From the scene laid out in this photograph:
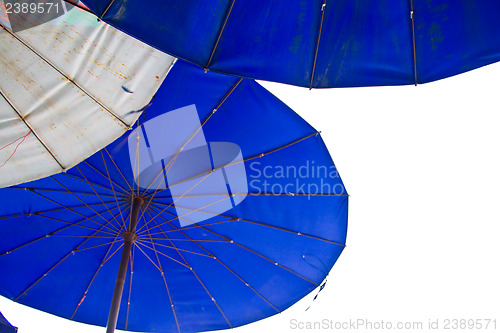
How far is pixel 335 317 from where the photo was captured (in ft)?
25.0

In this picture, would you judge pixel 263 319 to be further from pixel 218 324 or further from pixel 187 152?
pixel 187 152

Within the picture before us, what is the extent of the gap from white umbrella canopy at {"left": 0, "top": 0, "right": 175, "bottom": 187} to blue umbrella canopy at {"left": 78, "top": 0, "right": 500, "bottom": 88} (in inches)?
17.4

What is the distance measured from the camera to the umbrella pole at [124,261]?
14.3 feet

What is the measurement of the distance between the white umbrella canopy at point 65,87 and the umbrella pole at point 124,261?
4.59ft

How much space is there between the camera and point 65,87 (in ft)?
11.0

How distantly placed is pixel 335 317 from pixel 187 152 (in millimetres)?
4654

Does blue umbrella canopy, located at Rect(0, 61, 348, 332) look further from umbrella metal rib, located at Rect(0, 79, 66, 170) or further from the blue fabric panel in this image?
the blue fabric panel

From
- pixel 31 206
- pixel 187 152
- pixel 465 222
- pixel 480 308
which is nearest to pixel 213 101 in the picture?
pixel 187 152

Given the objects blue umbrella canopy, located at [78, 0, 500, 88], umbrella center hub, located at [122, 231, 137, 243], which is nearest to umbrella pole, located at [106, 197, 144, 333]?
umbrella center hub, located at [122, 231, 137, 243]

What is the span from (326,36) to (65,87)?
2.04 metres

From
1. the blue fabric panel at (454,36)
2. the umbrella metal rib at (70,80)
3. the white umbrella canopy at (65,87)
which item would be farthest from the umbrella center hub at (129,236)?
the blue fabric panel at (454,36)

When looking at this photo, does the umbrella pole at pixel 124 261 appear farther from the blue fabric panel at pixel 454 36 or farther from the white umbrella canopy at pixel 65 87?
the blue fabric panel at pixel 454 36

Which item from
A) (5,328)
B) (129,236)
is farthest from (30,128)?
(5,328)

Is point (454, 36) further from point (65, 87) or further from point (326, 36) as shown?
point (65, 87)
